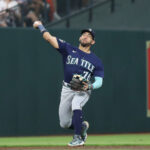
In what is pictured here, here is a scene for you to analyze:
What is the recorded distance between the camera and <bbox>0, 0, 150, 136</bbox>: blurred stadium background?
11734mm

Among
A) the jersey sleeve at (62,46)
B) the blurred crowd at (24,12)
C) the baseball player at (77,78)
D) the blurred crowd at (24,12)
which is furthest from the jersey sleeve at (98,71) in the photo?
the blurred crowd at (24,12)

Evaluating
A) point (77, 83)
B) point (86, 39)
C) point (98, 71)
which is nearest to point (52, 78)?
point (98, 71)

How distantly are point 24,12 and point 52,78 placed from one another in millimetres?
1819

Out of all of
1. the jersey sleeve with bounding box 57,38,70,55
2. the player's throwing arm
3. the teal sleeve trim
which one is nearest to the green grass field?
the teal sleeve trim

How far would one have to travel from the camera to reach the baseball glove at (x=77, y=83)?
29.3 feet

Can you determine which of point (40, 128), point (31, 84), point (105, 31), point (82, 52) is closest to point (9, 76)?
point (31, 84)

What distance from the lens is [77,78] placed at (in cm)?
897

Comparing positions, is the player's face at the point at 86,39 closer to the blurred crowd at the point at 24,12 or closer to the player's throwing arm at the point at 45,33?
the player's throwing arm at the point at 45,33

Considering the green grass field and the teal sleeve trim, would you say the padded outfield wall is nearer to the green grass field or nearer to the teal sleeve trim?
the green grass field

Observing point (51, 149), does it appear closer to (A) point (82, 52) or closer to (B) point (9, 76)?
(A) point (82, 52)

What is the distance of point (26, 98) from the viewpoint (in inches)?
464

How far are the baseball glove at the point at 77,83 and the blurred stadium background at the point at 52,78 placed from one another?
113 inches

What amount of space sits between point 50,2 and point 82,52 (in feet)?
14.2

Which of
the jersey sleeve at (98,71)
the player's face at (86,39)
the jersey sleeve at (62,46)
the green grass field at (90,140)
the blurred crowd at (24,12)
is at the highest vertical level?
the blurred crowd at (24,12)
